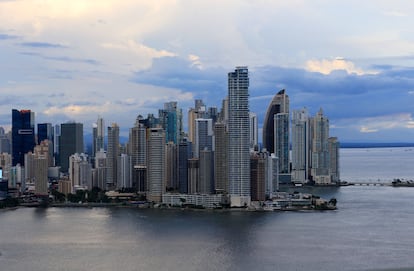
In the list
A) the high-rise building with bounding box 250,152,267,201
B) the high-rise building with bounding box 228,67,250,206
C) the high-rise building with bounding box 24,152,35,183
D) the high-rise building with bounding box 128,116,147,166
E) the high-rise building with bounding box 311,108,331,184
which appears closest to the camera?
the high-rise building with bounding box 228,67,250,206

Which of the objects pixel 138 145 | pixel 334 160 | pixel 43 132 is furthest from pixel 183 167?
pixel 43 132

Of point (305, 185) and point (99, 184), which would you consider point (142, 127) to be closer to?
point (99, 184)

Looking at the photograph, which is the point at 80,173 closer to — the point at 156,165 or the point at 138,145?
the point at 138,145

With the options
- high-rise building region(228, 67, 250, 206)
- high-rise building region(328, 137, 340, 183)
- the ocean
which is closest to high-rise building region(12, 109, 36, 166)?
high-rise building region(328, 137, 340, 183)

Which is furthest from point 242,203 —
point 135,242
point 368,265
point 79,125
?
point 79,125

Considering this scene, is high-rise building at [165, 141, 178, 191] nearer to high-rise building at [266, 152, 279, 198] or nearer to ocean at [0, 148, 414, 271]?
high-rise building at [266, 152, 279, 198]

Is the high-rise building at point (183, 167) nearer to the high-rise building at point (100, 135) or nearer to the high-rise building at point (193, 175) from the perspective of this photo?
the high-rise building at point (193, 175)
